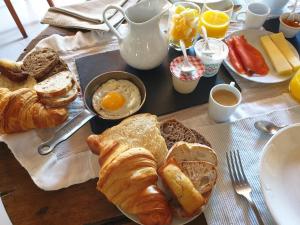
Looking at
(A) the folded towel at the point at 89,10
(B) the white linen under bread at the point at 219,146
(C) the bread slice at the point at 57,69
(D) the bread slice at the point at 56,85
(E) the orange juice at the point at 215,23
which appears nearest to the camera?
(B) the white linen under bread at the point at 219,146

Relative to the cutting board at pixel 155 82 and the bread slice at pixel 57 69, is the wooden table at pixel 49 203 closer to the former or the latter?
the cutting board at pixel 155 82

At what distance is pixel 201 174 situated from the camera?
700mm

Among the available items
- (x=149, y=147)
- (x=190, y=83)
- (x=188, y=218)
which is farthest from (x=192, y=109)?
(x=188, y=218)

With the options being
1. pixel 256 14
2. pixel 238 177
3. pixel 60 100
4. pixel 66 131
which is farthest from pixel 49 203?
pixel 256 14

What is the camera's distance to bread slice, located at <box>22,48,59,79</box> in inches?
36.9

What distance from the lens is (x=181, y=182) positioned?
2.15 feet

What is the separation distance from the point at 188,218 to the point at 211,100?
1.20 ft

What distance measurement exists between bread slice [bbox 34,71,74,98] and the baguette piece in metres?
0.41

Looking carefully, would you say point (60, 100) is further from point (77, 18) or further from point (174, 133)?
point (77, 18)

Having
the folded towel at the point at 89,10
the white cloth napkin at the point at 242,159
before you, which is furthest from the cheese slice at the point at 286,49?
the folded towel at the point at 89,10

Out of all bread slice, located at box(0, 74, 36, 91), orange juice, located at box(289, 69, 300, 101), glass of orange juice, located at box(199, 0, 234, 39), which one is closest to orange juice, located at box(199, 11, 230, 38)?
glass of orange juice, located at box(199, 0, 234, 39)

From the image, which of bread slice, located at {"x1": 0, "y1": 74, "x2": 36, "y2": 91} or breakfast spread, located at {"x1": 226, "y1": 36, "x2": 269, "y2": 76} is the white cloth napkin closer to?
breakfast spread, located at {"x1": 226, "y1": 36, "x2": 269, "y2": 76}

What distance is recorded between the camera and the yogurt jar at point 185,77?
2.98 feet

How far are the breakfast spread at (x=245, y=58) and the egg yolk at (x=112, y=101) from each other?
0.45 m
